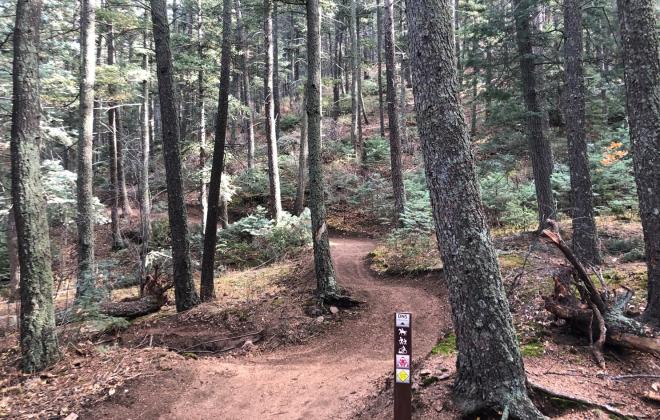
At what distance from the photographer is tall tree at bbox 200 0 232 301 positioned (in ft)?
30.9

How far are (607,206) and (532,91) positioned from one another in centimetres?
634

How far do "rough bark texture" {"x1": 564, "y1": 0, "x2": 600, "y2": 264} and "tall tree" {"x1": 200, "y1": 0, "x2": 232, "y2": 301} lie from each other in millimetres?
7390

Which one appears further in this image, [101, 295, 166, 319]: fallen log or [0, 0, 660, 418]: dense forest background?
[101, 295, 166, 319]: fallen log

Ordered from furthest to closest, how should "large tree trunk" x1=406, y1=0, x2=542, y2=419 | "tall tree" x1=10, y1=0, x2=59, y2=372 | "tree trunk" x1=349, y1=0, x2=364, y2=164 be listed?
"tree trunk" x1=349, y1=0, x2=364, y2=164
"tall tree" x1=10, y1=0, x2=59, y2=372
"large tree trunk" x1=406, y1=0, x2=542, y2=419

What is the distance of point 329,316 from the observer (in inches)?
339

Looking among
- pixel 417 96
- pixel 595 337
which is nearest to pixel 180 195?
pixel 417 96

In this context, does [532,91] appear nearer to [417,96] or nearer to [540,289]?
[540,289]

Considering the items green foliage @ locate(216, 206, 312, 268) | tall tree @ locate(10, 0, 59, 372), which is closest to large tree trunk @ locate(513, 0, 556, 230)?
green foliage @ locate(216, 206, 312, 268)

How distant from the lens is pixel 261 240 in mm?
15461

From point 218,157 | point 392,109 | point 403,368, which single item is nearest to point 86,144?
point 218,157

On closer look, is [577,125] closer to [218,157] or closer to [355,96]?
[218,157]

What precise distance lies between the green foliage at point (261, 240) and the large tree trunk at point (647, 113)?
10.3 m

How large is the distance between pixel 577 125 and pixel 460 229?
7030 mm

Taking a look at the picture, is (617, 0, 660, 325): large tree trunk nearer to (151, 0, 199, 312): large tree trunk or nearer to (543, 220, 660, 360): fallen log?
(543, 220, 660, 360): fallen log
